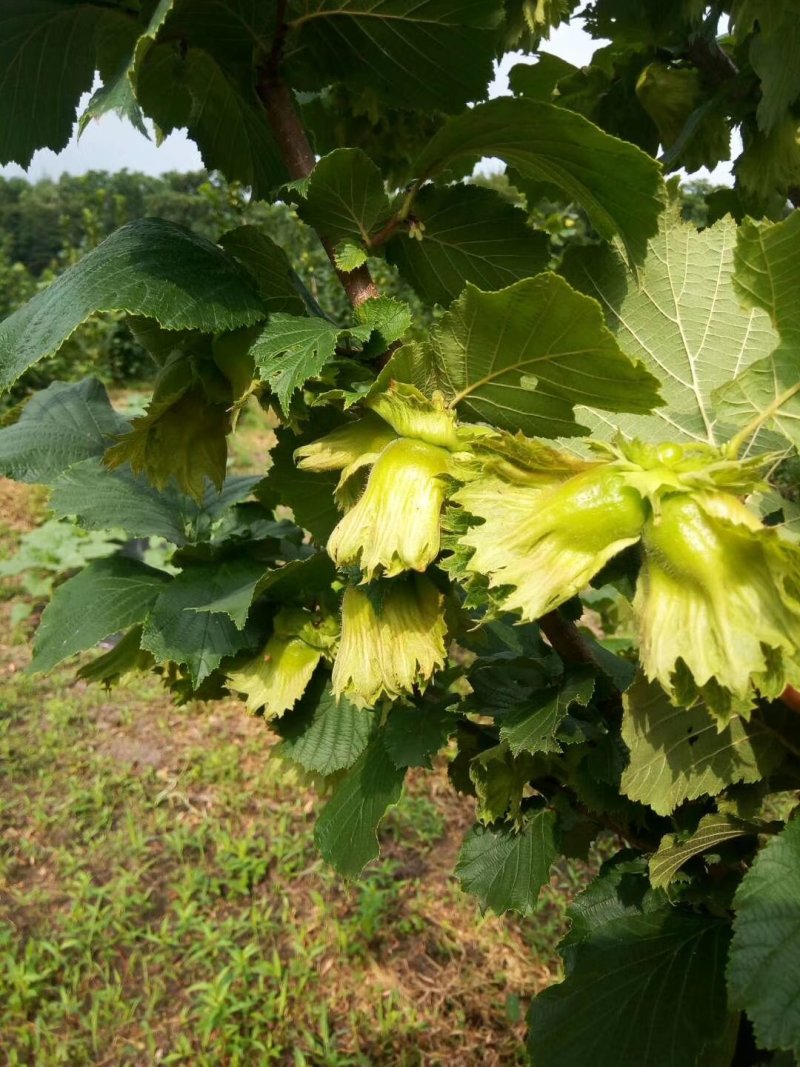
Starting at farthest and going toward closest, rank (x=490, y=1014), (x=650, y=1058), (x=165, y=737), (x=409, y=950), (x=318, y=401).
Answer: (x=165, y=737)
(x=409, y=950)
(x=490, y=1014)
(x=650, y=1058)
(x=318, y=401)

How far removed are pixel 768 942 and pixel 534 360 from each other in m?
0.52

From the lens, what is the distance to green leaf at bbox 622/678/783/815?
69 cm

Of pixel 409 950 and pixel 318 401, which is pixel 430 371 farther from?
pixel 409 950

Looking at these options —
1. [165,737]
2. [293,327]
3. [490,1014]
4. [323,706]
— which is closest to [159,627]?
[323,706]

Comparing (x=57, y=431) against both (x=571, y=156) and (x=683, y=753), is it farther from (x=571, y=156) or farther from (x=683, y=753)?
(x=683, y=753)

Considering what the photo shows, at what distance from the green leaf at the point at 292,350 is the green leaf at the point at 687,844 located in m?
0.59

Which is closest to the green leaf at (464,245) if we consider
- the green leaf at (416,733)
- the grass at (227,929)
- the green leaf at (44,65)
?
the green leaf at (44,65)

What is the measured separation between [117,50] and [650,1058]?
1.21m

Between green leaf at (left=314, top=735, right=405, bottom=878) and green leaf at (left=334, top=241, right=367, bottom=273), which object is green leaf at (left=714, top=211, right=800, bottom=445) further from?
green leaf at (left=314, top=735, right=405, bottom=878)

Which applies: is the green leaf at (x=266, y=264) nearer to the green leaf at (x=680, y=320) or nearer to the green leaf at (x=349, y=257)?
the green leaf at (x=349, y=257)

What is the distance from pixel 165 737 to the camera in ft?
12.4

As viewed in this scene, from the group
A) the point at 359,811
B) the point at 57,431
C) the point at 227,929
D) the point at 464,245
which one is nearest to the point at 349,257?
the point at 464,245

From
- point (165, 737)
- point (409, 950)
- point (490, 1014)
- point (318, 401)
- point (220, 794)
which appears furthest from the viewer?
point (165, 737)

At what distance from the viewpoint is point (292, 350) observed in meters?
0.65
